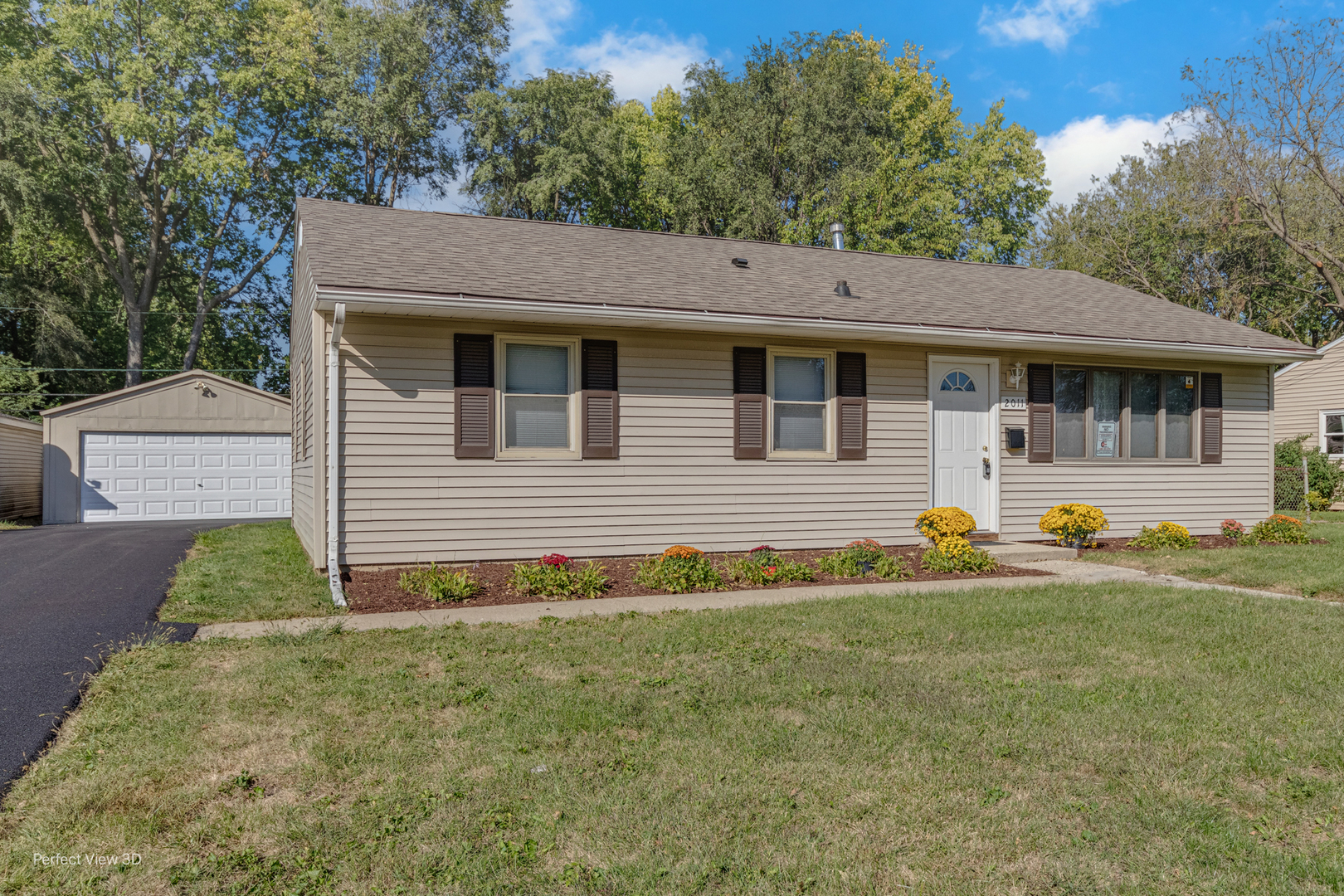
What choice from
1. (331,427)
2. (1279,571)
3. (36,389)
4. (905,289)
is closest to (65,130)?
(36,389)

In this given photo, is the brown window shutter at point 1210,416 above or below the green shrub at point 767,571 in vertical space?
above

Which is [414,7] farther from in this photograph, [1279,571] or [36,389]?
[1279,571]

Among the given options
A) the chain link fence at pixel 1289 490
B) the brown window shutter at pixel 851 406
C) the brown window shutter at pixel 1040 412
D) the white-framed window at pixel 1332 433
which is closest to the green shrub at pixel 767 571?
the brown window shutter at pixel 851 406

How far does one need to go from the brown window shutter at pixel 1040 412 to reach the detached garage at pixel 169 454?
14486 mm

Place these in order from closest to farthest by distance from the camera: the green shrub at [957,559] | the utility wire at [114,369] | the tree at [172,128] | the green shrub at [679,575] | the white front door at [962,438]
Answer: the green shrub at [679,575]
the green shrub at [957,559]
the white front door at [962,438]
the utility wire at [114,369]
the tree at [172,128]

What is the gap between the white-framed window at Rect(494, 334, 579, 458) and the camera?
8.60 metres

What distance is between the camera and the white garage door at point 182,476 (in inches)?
664

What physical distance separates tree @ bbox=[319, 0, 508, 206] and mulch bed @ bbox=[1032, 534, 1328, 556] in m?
23.5

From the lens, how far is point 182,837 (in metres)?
2.68

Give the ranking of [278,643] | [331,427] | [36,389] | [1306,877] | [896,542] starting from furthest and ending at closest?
[36,389]
[896,542]
[331,427]
[278,643]
[1306,877]

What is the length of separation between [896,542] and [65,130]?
25.2 meters

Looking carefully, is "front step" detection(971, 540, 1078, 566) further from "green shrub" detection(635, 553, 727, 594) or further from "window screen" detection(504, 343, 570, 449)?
"window screen" detection(504, 343, 570, 449)

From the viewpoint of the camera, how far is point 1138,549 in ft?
33.3

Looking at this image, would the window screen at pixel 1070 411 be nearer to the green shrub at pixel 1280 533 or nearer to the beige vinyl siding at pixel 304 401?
the green shrub at pixel 1280 533
